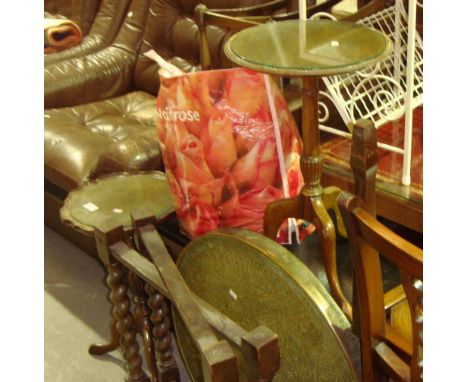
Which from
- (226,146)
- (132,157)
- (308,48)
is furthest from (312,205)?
A: (132,157)

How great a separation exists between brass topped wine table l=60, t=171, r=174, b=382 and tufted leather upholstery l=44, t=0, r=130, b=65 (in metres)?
1.33

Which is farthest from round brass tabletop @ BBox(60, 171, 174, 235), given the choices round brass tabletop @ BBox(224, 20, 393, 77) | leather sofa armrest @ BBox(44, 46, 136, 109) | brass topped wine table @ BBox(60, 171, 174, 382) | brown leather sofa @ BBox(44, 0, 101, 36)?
brown leather sofa @ BBox(44, 0, 101, 36)

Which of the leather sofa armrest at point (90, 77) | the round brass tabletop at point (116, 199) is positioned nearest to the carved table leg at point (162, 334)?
the round brass tabletop at point (116, 199)

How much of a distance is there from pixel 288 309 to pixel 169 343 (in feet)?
1.06

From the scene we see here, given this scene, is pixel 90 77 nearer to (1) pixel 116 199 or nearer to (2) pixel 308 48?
(1) pixel 116 199

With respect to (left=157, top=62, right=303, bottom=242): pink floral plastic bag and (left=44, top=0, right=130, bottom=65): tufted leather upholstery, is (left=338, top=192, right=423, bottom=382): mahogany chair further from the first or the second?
(left=44, top=0, right=130, bottom=65): tufted leather upholstery

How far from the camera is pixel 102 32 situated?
3115mm

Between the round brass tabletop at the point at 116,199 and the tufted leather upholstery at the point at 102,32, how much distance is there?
4.37 feet

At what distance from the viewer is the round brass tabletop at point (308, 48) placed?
124 cm

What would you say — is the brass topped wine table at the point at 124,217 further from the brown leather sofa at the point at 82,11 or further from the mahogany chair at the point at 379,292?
the brown leather sofa at the point at 82,11

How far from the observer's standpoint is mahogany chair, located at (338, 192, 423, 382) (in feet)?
2.97
